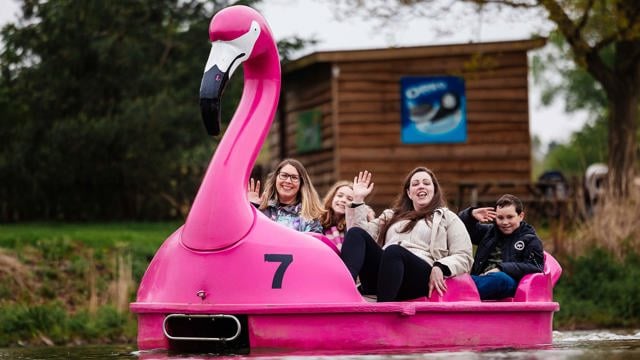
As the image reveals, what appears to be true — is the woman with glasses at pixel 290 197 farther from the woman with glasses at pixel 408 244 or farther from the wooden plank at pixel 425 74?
the wooden plank at pixel 425 74

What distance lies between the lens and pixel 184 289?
26.5 feet

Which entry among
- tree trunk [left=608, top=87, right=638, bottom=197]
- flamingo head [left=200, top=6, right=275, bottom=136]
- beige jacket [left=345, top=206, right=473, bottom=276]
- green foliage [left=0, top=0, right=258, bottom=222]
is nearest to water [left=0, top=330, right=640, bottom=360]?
beige jacket [left=345, top=206, right=473, bottom=276]

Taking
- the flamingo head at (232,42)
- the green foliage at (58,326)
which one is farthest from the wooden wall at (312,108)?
the flamingo head at (232,42)

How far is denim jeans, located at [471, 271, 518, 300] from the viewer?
9.00 m

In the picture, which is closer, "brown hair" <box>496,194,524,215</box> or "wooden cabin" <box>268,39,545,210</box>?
"brown hair" <box>496,194,524,215</box>

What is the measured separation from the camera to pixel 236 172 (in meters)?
8.30

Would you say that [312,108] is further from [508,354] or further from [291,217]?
[508,354]

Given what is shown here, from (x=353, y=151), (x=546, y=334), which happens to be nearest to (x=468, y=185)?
(x=353, y=151)

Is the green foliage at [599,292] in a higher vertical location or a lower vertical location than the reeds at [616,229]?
lower

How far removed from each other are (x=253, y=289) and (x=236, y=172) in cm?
85

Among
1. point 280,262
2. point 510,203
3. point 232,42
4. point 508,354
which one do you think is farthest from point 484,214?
point 232,42

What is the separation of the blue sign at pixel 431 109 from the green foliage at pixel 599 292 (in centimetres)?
835

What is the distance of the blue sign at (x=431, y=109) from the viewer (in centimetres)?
2355

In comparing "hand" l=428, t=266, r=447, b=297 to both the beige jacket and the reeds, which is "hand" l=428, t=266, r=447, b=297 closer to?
the beige jacket
